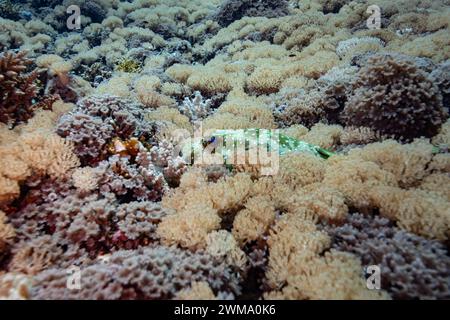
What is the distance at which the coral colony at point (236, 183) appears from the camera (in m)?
2.26

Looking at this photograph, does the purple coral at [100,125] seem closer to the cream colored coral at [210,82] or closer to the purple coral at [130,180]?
the purple coral at [130,180]

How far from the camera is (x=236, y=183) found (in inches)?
127

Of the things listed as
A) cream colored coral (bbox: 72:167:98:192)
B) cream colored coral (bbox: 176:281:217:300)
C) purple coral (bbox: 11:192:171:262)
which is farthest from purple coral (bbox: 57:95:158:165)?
cream colored coral (bbox: 176:281:217:300)

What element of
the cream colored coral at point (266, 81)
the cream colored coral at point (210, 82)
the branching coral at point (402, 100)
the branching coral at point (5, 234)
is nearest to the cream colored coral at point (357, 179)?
the branching coral at point (402, 100)

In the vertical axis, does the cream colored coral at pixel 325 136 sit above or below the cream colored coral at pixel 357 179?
above

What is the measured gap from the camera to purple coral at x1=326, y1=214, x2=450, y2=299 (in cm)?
203

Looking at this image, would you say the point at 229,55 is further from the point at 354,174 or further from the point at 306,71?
the point at 354,174

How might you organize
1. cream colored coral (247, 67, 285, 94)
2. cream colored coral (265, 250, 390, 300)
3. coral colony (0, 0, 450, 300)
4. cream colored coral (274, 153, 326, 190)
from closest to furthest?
cream colored coral (265, 250, 390, 300) → coral colony (0, 0, 450, 300) → cream colored coral (274, 153, 326, 190) → cream colored coral (247, 67, 285, 94)

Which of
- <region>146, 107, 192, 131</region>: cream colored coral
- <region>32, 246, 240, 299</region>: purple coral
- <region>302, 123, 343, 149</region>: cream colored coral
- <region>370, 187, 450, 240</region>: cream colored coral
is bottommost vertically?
<region>32, 246, 240, 299</region>: purple coral

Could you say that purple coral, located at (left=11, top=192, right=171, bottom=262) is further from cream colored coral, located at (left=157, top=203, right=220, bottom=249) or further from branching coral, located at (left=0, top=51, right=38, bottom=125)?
branching coral, located at (left=0, top=51, right=38, bottom=125)

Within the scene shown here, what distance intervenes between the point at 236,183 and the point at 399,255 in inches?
61.8

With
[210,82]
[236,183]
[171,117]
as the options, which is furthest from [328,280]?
[210,82]

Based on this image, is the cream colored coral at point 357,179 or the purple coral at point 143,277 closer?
the purple coral at point 143,277

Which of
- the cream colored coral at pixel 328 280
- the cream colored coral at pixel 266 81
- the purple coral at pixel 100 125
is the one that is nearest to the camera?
the cream colored coral at pixel 328 280
